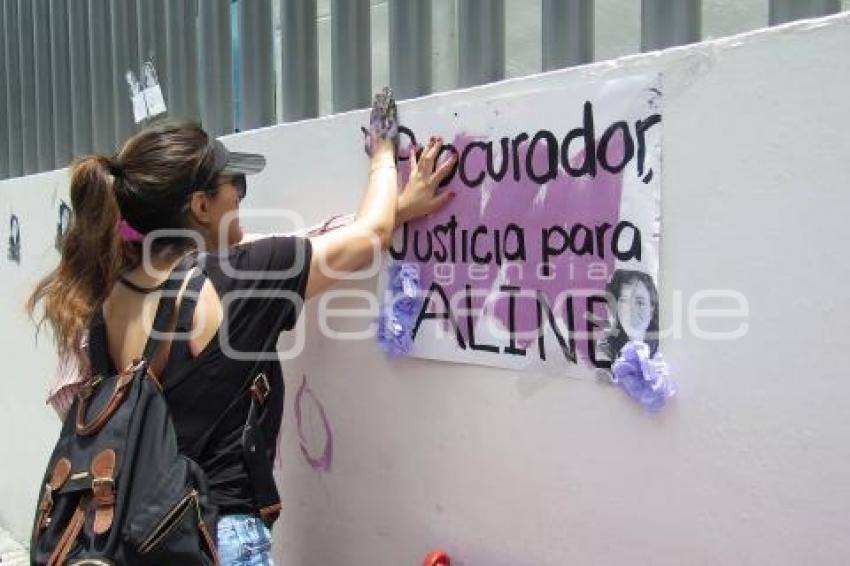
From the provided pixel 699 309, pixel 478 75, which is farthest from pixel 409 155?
pixel 699 309

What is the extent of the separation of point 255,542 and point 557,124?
1.24 metres

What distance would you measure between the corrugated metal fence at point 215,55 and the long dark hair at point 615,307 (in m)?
0.52

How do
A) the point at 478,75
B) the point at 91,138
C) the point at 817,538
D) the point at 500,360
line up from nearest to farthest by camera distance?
the point at 817,538 < the point at 500,360 < the point at 478,75 < the point at 91,138

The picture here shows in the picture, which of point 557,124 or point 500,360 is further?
point 500,360

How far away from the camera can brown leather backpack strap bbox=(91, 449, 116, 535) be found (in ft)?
6.28

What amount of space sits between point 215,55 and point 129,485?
205 cm

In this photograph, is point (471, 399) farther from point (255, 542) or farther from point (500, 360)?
point (255, 542)

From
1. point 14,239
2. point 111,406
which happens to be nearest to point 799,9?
point 111,406

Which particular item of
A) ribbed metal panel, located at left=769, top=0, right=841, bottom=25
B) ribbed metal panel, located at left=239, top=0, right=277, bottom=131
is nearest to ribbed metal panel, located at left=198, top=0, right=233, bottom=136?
ribbed metal panel, located at left=239, top=0, right=277, bottom=131

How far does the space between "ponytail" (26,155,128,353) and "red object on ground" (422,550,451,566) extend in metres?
1.06

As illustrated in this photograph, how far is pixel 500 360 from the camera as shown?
2227 millimetres

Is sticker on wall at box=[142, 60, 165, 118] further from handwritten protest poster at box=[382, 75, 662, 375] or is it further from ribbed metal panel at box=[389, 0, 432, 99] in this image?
handwritten protest poster at box=[382, 75, 662, 375]

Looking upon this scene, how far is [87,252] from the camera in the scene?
2160 millimetres

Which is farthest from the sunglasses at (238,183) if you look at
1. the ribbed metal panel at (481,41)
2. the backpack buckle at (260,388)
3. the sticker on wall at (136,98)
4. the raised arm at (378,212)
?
the sticker on wall at (136,98)
